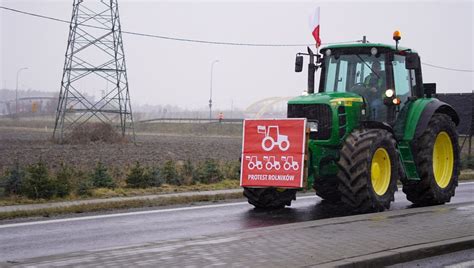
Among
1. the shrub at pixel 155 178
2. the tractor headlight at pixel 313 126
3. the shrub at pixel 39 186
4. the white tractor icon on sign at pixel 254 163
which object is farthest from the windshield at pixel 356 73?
the shrub at pixel 39 186

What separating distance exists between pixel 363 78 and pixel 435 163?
2728 millimetres

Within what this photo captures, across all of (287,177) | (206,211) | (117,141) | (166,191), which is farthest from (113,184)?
(117,141)

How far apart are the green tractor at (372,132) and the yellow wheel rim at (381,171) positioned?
0.06 feet

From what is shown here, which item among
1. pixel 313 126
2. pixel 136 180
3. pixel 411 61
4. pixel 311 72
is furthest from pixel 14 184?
pixel 411 61

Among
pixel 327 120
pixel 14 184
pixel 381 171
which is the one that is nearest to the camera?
pixel 327 120

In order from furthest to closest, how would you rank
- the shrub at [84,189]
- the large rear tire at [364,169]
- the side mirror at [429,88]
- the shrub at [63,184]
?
1. the shrub at [84,189]
2. the side mirror at [429,88]
3. the shrub at [63,184]
4. the large rear tire at [364,169]

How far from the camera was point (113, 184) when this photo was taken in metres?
17.3

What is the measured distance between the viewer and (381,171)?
13773 millimetres

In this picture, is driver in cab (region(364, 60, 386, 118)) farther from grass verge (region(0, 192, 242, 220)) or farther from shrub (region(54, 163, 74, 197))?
shrub (region(54, 163, 74, 197))

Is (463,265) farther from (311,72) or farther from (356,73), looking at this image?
(311,72)

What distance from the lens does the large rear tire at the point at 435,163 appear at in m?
14.6

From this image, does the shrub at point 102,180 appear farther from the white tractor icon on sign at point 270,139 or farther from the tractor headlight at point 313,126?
the tractor headlight at point 313,126

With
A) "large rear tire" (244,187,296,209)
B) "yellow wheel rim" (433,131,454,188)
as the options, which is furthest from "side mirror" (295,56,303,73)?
"yellow wheel rim" (433,131,454,188)

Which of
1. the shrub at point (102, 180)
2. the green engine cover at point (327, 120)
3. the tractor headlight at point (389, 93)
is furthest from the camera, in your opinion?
the shrub at point (102, 180)
